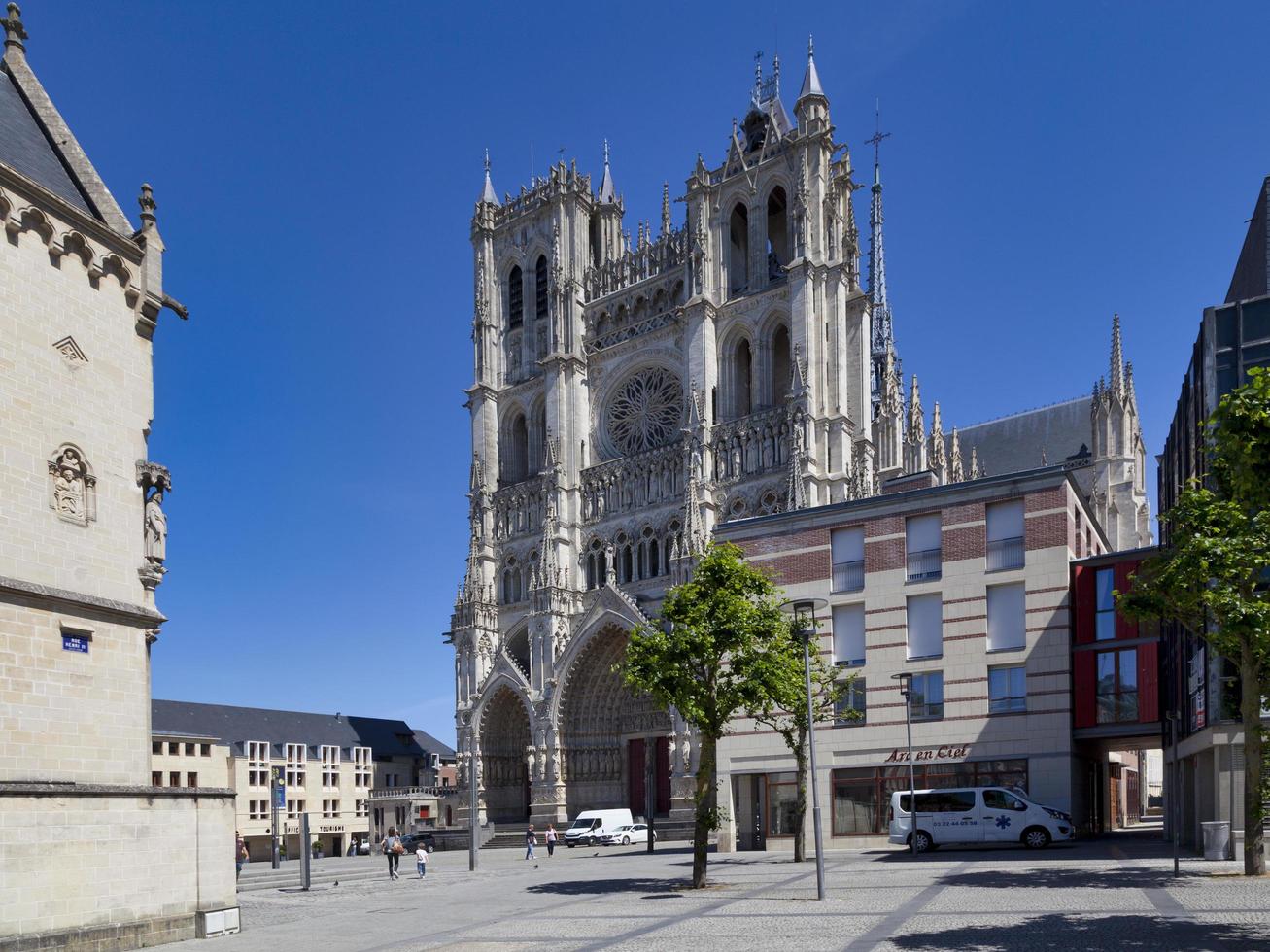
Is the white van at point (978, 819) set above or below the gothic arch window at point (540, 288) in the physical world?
below

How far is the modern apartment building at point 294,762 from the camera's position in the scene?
242ft

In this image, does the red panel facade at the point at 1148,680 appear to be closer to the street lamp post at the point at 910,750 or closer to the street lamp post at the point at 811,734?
the street lamp post at the point at 910,750

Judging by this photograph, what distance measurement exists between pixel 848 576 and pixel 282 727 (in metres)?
59.7

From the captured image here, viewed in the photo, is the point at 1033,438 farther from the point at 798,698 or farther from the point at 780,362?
the point at 798,698

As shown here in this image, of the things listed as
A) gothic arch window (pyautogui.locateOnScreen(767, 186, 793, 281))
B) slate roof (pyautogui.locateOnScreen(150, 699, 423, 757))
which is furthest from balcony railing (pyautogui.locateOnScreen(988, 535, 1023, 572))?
slate roof (pyautogui.locateOnScreen(150, 699, 423, 757))

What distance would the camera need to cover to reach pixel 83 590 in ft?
58.9

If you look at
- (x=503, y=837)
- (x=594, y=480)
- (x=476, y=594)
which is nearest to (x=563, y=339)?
(x=594, y=480)

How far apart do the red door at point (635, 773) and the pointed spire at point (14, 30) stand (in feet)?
161

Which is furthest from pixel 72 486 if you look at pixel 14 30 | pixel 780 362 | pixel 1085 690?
pixel 780 362

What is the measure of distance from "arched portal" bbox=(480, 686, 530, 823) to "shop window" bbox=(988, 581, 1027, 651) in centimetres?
3917

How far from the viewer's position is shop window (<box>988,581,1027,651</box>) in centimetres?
3186

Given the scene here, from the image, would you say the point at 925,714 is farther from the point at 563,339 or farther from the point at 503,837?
the point at 563,339

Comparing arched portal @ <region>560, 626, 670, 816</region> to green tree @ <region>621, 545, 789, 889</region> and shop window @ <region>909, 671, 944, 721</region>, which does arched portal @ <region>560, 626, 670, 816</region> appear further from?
green tree @ <region>621, 545, 789, 889</region>

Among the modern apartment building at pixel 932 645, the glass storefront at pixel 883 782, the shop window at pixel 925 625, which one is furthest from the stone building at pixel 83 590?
the shop window at pixel 925 625
